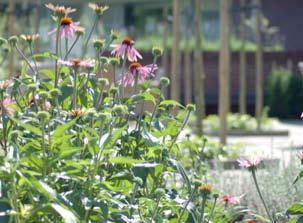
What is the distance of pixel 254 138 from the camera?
16.3 metres

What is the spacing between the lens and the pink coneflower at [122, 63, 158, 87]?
4.13 meters

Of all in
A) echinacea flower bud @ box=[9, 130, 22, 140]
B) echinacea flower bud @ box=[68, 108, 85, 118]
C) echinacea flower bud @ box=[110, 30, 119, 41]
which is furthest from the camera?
echinacea flower bud @ box=[110, 30, 119, 41]

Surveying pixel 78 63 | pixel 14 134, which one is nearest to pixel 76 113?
pixel 78 63

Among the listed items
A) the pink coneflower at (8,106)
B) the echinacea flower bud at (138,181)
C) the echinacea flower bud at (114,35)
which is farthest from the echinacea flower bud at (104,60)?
the echinacea flower bud at (138,181)

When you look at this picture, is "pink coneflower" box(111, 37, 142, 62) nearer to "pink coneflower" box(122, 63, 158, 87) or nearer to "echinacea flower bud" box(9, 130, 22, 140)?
"pink coneflower" box(122, 63, 158, 87)

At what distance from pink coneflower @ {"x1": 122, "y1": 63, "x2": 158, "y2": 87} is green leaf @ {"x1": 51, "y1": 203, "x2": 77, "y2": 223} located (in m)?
1.14

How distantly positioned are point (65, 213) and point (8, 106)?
905 mm

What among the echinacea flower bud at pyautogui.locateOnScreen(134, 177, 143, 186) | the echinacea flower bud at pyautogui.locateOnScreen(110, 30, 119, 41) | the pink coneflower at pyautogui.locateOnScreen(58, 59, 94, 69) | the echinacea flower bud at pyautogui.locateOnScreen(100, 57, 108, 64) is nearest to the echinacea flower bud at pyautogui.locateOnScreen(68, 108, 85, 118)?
the pink coneflower at pyautogui.locateOnScreen(58, 59, 94, 69)

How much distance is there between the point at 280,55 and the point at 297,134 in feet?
28.7

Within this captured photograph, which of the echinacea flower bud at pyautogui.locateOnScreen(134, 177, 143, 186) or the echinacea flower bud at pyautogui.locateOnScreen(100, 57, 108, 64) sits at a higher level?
the echinacea flower bud at pyautogui.locateOnScreen(100, 57, 108, 64)

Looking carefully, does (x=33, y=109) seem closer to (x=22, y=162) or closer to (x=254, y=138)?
(x=22, y=162)

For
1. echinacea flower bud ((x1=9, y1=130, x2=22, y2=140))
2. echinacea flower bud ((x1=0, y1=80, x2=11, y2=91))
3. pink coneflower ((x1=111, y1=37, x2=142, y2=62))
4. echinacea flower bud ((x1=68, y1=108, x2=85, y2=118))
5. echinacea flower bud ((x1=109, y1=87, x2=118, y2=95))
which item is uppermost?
pink coneflower ((x1=111, y1=37, x2=142, y2=62))

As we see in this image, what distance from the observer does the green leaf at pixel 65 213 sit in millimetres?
3004

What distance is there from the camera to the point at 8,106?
3.83 meters
